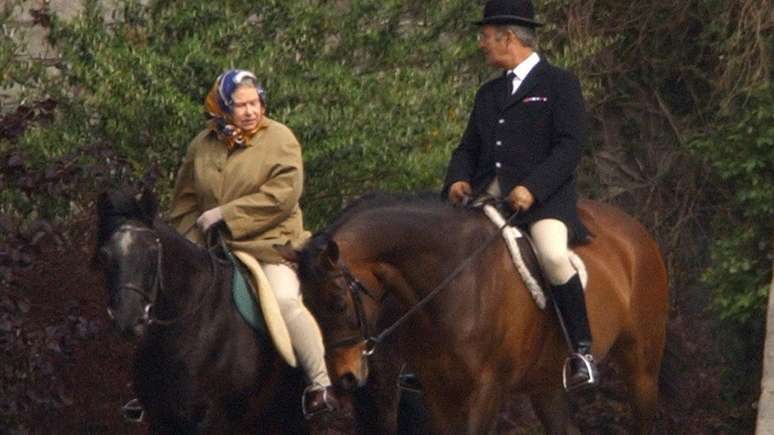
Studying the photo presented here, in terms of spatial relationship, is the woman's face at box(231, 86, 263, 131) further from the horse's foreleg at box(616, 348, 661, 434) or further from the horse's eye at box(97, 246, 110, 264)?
the horse's foreleg at box(616, 348, 661, 434)

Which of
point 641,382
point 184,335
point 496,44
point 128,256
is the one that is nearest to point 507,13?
point 496,44

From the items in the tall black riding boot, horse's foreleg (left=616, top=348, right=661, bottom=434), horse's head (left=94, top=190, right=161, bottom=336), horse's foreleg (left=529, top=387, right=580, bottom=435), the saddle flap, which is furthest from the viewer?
horse's foreleg (left=616, top=348, right=661, bottom=434)

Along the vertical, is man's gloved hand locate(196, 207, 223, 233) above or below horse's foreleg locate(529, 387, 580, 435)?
above

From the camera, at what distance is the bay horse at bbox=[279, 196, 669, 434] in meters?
9.39

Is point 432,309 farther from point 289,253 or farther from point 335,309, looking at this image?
point 289,253

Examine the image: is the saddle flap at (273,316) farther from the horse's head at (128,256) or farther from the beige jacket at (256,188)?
the horse's head at (128,256)

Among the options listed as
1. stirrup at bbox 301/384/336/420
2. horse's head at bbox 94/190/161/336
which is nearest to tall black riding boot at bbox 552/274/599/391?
stirrup at bbox 301/384/336/420

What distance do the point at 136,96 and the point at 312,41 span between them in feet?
4.30

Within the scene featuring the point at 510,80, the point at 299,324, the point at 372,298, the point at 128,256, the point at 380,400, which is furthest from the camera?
the point at 380,400

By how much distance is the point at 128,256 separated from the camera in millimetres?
9195

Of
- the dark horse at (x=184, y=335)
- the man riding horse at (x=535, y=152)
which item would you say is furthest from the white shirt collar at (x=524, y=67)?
the dark horse at (x=184, y=335)

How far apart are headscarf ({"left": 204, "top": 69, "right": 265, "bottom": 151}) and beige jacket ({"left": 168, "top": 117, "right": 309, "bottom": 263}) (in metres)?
0.05

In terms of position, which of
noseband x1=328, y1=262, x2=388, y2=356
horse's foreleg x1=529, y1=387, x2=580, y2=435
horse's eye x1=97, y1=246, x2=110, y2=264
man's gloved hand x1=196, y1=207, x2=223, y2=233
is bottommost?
horse's foreleg x1=529, y1=387, x2=580, y2=435

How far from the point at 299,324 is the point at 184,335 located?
0.57m
